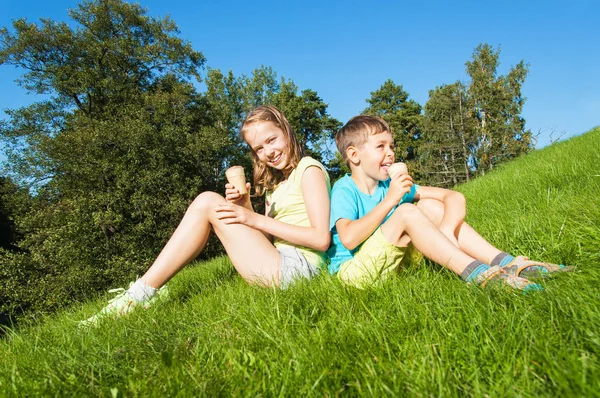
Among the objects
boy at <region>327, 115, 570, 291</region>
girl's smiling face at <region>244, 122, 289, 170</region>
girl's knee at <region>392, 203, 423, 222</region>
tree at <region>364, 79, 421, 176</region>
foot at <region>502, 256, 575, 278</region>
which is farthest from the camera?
tree at <region>364, 79, 421, 176</region>

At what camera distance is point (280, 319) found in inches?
65.9

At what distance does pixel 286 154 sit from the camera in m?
2.72

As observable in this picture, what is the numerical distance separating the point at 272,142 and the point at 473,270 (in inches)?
62.3

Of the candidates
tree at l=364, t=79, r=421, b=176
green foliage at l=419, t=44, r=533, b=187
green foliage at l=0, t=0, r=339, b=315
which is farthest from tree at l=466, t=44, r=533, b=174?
green foliage at l=0, t=0, r=339, b=315

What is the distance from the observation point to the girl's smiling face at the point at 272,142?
2.72m

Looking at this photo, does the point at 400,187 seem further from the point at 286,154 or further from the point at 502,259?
the point at 286,154

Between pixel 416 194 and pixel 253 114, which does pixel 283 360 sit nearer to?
pixel 416 194

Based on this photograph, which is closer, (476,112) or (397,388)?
(397,388)

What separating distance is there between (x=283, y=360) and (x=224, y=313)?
2.17 ft

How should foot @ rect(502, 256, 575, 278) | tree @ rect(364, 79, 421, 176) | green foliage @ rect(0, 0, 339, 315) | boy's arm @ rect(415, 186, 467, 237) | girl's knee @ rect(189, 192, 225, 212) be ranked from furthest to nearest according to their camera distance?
tree @ rect(364, 79, 421, 176) → green foliage @ rect(0, 0, 339, 315) → girl's knee @ rect(189, 192, 225, 212) → boy's arm @ rect(415, 186, 467, 237) → foot @ rect(502, 256, 575, 278)

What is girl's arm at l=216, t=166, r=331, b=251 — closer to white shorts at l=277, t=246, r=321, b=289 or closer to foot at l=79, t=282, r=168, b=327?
white shorts at l=277, t=246, r=321, b=289

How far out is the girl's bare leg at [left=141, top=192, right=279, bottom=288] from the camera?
2.37 m

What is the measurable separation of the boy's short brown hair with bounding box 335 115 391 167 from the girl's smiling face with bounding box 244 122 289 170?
413mm

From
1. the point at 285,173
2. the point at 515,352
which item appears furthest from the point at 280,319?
the point at 285,173
